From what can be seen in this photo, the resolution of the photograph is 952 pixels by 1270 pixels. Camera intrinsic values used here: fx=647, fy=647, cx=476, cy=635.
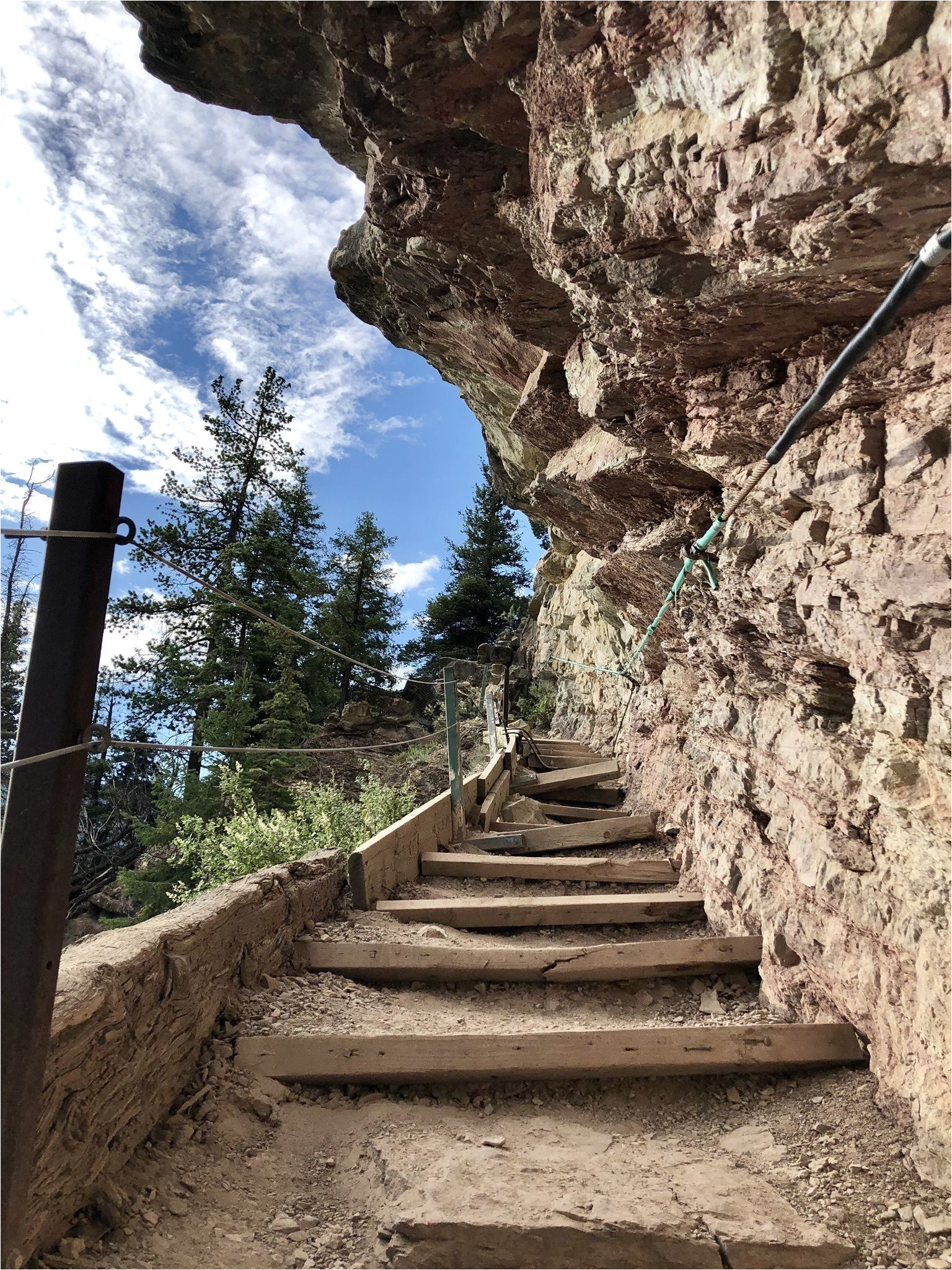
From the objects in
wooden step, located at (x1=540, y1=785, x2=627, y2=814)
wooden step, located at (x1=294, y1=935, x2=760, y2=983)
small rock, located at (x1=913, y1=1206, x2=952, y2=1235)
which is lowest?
small rock, located at (x1=913, y1=1206, x2=952, y2=1235)

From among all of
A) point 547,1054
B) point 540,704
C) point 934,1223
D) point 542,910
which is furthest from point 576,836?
point 540,704

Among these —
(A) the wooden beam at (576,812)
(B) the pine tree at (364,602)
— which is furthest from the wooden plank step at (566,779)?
(B) the pine tree at (364,602)

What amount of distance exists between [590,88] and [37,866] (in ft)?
8.85

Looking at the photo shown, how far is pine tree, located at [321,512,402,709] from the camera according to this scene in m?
19.1

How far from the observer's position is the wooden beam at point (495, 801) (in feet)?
19.6

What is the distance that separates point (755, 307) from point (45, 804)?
265 centimetres

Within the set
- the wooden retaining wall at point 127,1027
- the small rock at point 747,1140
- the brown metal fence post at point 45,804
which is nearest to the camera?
the brown metal fence post at point 45,804

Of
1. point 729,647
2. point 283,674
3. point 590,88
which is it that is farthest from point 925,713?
point 283,674

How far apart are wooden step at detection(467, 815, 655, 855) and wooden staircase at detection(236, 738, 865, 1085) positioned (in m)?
0.01

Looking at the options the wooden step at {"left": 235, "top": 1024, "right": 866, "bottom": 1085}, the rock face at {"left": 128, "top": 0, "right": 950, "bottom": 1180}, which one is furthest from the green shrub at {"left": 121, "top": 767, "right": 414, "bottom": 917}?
the rock face at {"left": 128, "top": 0, "right": 950, "bottom": 1180}

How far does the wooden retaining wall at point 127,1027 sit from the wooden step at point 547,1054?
33 cm

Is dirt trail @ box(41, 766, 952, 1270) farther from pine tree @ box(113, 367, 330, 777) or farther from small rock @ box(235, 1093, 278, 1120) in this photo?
pine tree @ box(113, 367, 330, 777)

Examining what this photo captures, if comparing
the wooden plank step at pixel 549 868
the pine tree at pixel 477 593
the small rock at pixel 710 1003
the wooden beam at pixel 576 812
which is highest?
the pine tree at pixel 477 593

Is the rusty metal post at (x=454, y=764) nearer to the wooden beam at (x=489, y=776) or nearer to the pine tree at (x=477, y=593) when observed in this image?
the wooden beam at (x=489, y=776)
